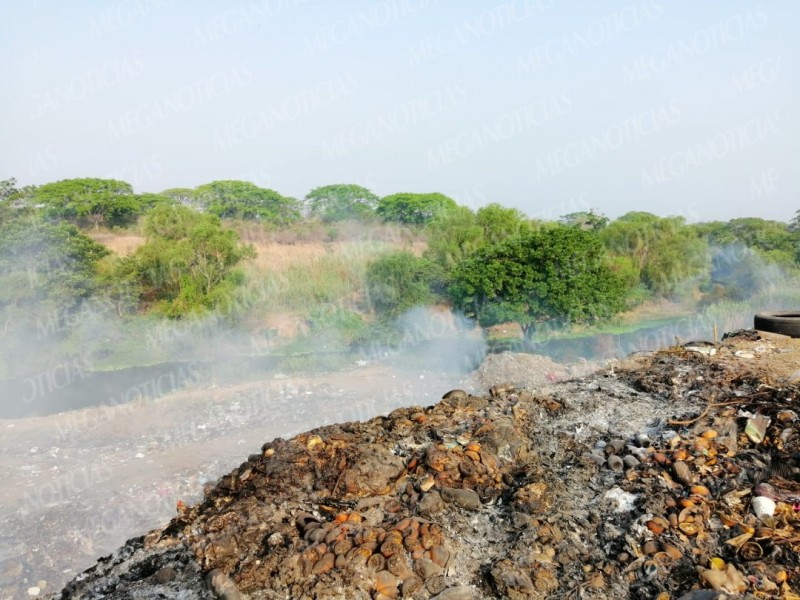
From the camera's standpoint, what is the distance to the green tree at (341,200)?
35844mm

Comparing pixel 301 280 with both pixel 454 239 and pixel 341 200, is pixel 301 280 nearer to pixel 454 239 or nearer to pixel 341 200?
pixel 454 239

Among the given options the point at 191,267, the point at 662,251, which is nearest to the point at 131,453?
the point at 191,267

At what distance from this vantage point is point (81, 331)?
15.1 metres

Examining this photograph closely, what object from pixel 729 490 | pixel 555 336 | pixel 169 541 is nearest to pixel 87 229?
pixel 555 336

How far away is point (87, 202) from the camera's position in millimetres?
29344

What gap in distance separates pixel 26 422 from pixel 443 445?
9.13 metres

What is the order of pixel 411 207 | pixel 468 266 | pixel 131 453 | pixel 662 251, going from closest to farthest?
1. pixel 131 453
2. pixel 468 266
3. pixel 662 251
4. pixel 411 207

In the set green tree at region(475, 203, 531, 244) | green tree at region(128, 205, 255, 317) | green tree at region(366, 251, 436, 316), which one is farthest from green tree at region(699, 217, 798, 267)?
green tree at region(128, 205, 255, 317)

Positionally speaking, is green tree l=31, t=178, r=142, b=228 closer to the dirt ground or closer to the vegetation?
the vegetation

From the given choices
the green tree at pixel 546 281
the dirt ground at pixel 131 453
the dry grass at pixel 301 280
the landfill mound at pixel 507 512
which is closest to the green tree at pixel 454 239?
the dry grass at pixel 301 280

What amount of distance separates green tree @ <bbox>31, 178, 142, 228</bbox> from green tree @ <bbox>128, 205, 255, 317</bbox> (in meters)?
13.4

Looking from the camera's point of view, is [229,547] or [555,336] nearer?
[229,547]

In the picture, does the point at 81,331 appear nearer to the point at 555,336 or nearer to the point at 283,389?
the point at 283,389

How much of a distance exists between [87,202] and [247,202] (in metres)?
8.16
